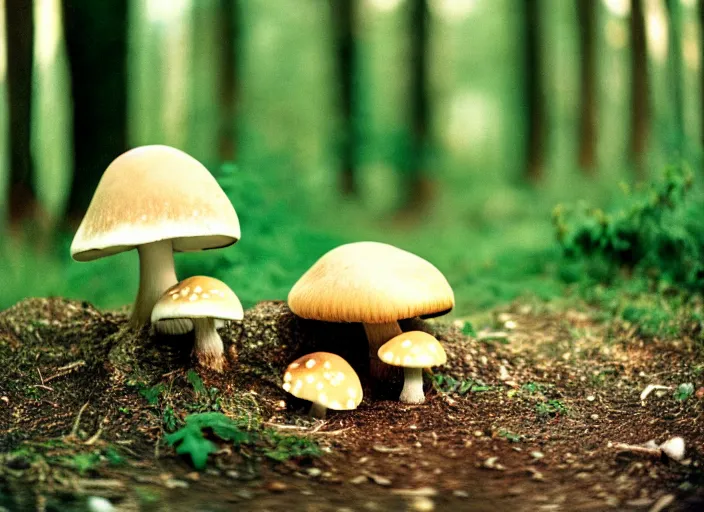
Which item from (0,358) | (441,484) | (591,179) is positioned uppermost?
(591,179)

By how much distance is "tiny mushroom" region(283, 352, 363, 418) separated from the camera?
10.6 feet

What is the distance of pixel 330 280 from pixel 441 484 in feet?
4.02

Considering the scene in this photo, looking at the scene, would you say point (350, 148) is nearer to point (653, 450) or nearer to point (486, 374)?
point (486, 374)

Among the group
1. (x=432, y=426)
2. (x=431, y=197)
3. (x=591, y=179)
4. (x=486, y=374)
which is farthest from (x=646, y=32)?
(x=432, y=426)

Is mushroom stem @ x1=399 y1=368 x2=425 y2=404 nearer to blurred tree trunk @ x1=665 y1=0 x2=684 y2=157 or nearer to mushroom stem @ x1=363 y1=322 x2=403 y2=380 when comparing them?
mushroom stem @ x1=363 y1=322 x2=403 y2=380

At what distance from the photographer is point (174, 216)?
3.24 m

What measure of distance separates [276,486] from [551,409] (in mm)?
1757

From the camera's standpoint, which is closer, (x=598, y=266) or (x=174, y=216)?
(x=174, y=216)

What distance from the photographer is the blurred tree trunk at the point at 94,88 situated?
5566 mm

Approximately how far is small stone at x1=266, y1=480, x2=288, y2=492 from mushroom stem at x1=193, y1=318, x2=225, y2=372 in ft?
3.43

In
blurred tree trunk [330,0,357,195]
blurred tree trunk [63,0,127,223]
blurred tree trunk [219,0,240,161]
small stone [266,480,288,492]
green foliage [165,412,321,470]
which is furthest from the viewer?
blurred tree trunk [330,0,357,195]

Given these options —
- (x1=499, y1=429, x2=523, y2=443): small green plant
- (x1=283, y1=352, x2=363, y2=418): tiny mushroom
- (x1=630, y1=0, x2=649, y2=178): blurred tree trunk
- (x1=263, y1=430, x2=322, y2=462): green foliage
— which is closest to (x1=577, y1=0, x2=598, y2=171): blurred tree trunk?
(x1=630, y1=0, x2=649, y2=178): blurred tree trunk

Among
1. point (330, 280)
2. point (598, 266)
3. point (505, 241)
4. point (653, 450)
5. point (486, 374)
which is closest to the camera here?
point (653, 450)

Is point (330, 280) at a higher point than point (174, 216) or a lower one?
lower
